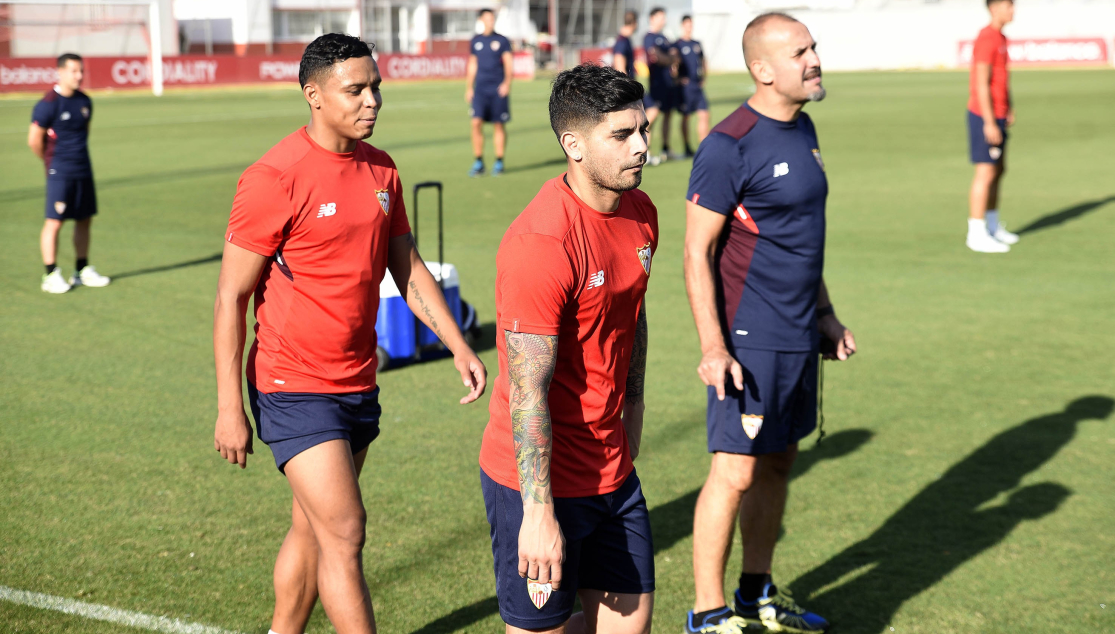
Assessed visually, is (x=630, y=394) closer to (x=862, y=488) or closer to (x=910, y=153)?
(x=862, y=488)

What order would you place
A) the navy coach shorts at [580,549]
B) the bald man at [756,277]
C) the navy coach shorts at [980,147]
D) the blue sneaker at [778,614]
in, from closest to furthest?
the navy coach shorts at [580,549] < the bald man at [756,277] < the blue sneaker at [778,614] < the navy coach shorts at [980,147]

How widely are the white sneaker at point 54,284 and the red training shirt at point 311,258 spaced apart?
7188mm

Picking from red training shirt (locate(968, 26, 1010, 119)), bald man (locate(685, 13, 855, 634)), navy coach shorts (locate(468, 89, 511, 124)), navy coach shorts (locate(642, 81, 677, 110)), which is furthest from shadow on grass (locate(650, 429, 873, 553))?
navy coach shorts (locate(642, 81, 677, 110))

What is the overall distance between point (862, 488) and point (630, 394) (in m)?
2.71

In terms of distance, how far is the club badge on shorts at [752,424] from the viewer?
413 cm

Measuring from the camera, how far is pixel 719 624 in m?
4.18

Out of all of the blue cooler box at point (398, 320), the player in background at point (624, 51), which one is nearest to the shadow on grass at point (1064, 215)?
the player in background at point (624, 51)

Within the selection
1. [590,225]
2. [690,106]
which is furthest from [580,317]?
[690,106]

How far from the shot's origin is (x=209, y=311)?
369 inches

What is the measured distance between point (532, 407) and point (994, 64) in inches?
385

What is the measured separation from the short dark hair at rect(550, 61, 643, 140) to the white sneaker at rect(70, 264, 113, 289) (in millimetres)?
8464

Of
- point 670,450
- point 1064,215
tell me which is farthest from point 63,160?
point 1064,215

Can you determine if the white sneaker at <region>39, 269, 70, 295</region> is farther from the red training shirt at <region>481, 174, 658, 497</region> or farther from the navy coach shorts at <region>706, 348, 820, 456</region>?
the red training shirt at <region>481, 174, 658, 497</region>

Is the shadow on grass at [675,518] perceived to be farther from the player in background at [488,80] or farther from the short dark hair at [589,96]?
the player in background at [488,80]
